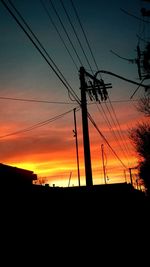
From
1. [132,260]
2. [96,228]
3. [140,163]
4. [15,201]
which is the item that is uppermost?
[140,163]

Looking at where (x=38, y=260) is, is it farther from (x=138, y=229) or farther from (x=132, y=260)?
(x=138, y=229)

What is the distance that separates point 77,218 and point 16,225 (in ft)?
13.1

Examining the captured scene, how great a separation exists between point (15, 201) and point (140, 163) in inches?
1859

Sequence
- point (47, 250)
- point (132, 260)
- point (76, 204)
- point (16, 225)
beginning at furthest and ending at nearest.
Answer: point (76, 204) < point (132, 260) < point (47, 250) < point (16, 225)

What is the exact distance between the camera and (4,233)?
25.5 ft

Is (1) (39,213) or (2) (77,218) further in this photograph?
(2) (77,218)

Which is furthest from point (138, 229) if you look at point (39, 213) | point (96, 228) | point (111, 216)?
point (39, 213)

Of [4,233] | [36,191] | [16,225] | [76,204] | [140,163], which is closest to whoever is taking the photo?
[4,233]

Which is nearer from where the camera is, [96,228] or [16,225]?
[16,225]

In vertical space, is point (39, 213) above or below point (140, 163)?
below

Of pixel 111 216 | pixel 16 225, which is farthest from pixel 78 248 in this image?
pixel 111 216

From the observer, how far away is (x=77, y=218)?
39.0ft

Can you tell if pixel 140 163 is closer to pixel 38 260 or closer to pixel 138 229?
pixel 138 229

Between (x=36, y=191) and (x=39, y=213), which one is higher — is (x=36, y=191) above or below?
above
